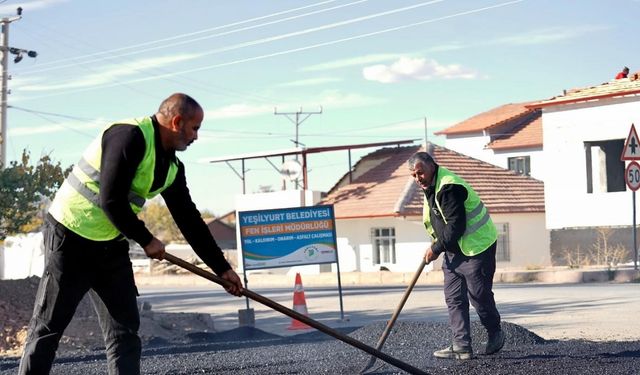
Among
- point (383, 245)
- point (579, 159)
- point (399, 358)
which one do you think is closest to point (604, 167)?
point (579, 159)

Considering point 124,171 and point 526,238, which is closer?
point 124,171

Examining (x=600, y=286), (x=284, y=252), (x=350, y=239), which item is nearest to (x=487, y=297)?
(x=284, y=252)

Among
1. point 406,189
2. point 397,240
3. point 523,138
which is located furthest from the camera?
point 523,138

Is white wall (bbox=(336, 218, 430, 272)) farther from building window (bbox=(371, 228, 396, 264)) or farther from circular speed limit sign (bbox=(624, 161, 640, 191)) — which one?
circular speed limit sign (bbox=(624, 161, 640, 191))

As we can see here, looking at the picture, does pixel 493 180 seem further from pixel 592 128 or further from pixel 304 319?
pixel 304 319

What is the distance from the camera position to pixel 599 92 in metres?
28.5

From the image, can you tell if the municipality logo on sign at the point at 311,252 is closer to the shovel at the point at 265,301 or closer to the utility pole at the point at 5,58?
the shovel at the point at 265,301

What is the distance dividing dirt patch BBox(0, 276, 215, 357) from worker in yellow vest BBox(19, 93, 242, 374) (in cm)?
510

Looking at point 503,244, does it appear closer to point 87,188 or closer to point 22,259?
point 22,259

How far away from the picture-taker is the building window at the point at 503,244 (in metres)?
38.1

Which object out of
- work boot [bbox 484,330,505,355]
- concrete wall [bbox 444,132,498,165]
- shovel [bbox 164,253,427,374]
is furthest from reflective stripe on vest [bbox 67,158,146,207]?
concrete wall [bbox 444,132,498,165]

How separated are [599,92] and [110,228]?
2474 cm

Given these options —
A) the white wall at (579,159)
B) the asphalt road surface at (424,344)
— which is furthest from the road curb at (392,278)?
the white wall at (579,159)

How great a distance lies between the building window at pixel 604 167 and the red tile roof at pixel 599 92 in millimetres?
1314
